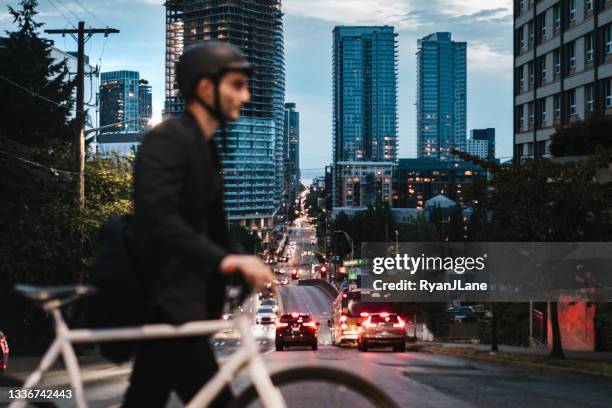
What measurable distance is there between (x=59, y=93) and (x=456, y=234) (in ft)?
323

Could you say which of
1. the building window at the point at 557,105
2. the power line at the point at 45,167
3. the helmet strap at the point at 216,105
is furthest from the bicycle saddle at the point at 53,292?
the building window at the point at 557,105

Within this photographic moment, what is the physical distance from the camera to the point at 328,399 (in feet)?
11.4

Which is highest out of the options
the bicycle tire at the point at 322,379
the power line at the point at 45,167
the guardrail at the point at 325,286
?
the power line at the point at 45,167

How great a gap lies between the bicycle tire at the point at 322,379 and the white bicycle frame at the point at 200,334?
0.15ft

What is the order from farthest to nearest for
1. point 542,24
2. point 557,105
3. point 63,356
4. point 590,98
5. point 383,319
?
1. point 542,24
2. point 557,105
3. point 590,98
4. point 383,319
5. point 63,356

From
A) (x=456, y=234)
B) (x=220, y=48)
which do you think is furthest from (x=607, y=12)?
(x=456, y=234)

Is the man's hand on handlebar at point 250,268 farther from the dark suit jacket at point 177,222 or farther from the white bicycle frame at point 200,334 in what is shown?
the white bicycle frame at point 200,334

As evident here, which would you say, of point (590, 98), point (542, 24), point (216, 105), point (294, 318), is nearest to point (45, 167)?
point (294, 318)

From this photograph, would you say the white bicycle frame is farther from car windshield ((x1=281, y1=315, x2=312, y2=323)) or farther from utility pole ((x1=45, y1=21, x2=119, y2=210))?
car windshield ((x1=281, y1=315, x2=312, y2=323))

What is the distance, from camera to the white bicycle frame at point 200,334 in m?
3.13

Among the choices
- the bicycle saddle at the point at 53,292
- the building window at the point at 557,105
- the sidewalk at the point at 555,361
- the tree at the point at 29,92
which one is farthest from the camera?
the building window at the point at 557,105

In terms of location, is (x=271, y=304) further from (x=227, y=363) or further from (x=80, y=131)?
(x=227, y=363)

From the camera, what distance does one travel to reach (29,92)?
3803 centimetres

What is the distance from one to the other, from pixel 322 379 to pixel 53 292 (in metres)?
1.04
